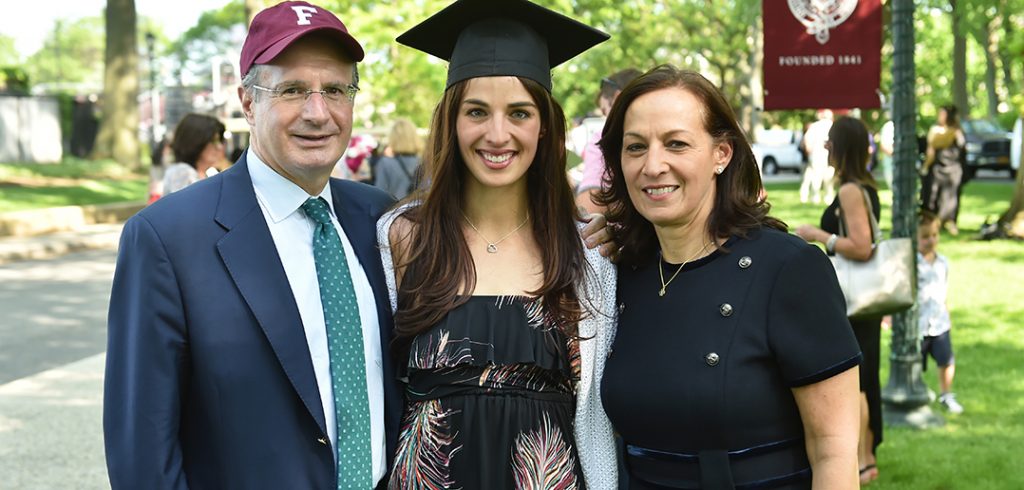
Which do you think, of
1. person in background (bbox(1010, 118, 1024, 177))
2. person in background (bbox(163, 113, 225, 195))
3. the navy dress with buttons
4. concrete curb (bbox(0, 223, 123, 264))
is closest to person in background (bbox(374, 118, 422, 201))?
person in background (bbox(163, 113, 225, 195))

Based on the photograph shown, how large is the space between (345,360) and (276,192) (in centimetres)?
46

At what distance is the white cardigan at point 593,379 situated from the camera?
3031 mm

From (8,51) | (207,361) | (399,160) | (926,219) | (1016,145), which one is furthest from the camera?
(8,51)

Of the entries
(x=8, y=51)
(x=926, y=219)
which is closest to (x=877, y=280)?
(x=926, y=219)

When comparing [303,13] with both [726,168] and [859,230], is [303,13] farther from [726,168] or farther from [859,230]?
[859,230]

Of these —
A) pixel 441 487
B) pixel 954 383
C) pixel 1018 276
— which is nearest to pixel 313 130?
pixel 441 487

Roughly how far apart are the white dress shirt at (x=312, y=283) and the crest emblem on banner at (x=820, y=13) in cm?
408

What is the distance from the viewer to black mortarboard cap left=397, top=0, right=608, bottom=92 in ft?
10.2

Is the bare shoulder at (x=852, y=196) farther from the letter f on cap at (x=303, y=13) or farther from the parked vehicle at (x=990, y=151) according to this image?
the parked vehicle at (x=990, y=151)

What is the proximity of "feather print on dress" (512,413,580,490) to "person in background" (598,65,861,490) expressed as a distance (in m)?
0.17

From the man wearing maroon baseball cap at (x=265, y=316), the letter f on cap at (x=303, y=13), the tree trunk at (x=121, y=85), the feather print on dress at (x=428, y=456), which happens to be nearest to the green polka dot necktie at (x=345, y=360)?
the man wearing maroon baseball cap at (x=265, y=316)

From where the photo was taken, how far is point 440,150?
10.6 feet

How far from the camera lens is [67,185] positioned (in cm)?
2500

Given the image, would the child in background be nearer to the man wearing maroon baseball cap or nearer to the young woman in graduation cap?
the young woman in graduation cap
